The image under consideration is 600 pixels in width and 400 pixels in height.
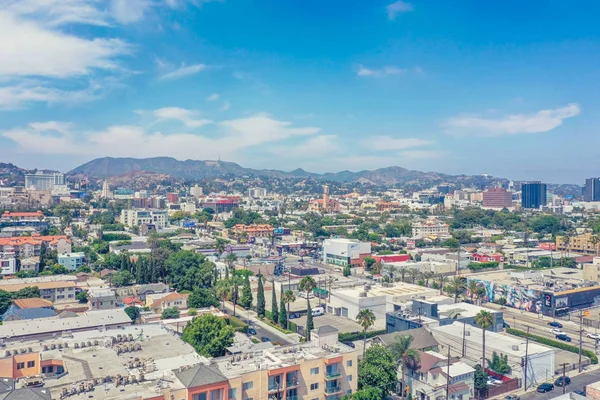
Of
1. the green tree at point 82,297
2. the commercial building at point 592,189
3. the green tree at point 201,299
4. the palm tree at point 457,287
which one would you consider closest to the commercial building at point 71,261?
the green tree at point 82,297

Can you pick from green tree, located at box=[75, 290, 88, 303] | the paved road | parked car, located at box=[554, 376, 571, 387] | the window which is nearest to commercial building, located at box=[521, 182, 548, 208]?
the paved road

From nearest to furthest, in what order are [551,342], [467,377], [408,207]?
[467,377]
[551,342]
[408,207]

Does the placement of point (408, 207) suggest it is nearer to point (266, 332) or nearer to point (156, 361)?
point (266, 332)

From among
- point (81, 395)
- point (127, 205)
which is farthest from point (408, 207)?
Result: point (81, 395)

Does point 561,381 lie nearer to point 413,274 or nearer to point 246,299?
point 246,299

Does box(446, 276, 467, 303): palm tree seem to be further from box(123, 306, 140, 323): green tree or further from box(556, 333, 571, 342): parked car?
box(123, 306, 140, 323): green tree

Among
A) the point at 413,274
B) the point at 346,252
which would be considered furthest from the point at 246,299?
the point at 346,252

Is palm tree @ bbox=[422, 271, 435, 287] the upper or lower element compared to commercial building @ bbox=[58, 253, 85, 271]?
lower
